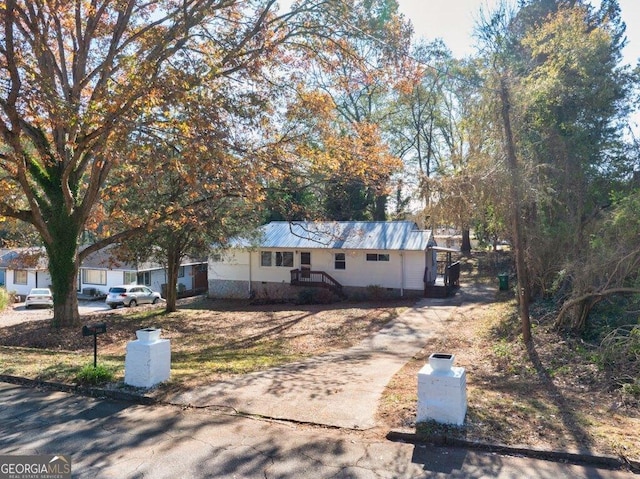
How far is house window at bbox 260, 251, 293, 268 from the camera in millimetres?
27281

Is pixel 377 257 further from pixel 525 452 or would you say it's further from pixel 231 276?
pixel 525 452

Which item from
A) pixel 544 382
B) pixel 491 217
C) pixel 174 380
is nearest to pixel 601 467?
pixel 544 382

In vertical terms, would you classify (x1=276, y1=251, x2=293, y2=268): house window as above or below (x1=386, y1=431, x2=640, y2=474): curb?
above

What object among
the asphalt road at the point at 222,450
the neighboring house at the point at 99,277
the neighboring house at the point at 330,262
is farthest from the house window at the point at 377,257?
the neighboring house at the point at 99,277

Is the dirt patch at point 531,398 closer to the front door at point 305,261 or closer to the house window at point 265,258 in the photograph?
the front door at point 305,261

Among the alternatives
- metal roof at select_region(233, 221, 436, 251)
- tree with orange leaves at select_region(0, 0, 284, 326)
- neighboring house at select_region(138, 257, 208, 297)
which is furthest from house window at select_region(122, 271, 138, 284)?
tree with orange leaves at select_region(0, 0, 284, 326)

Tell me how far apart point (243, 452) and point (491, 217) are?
10.5 metres

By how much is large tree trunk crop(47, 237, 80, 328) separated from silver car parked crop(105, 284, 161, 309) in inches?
666

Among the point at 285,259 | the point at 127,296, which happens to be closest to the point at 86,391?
the point at 285,259

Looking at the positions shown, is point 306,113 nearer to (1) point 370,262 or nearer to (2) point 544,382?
(2) point 544,382

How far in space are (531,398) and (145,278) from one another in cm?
3755

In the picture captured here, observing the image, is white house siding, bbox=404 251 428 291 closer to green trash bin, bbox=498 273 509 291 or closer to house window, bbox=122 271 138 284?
green trash bin, bbox=498 273 509 291

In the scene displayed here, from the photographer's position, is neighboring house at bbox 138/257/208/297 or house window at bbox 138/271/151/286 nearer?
house window at bbox 138/271/151/286

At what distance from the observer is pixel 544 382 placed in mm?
8055
